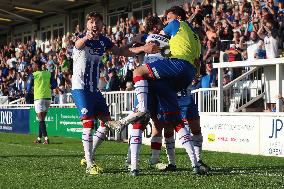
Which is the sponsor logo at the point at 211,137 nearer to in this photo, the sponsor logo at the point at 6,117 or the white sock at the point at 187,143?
the white sock at the point at 187,143

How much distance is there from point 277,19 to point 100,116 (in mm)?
9288

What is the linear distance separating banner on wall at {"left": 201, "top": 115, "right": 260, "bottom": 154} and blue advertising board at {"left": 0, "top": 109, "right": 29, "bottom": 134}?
38.8 ft

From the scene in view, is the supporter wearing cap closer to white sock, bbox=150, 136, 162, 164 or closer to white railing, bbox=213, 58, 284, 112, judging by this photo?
white railing, bbox=213, 58, 284, 112

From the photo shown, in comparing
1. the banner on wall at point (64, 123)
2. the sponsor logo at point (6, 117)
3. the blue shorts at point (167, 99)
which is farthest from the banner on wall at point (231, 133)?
the sponsor logo at point (6, 117)

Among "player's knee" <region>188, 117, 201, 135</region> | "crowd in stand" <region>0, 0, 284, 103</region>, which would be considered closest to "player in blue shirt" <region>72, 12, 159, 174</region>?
"player's knee" <region>188, 117, 201, 135</region>

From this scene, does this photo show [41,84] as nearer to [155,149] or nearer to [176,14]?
[155,149]

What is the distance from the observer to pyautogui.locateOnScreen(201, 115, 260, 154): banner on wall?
14.2 metres

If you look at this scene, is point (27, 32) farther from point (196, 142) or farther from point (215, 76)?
point (196, 142)

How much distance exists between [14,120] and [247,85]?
12.5m

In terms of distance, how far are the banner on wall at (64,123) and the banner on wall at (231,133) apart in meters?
6.80

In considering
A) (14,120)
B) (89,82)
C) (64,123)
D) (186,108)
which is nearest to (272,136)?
(186,108)

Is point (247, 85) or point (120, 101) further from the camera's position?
point (120, 101)

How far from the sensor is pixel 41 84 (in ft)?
60.1

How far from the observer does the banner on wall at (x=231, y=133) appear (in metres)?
14.2
